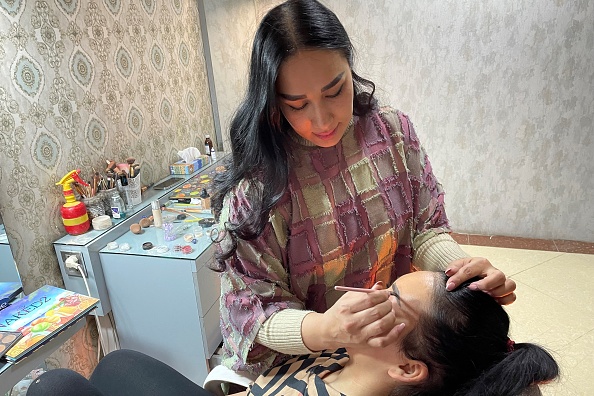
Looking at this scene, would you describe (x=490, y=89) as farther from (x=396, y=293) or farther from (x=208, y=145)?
(x=396, y=293)

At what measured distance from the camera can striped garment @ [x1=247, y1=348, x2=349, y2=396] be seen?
930 millimetres

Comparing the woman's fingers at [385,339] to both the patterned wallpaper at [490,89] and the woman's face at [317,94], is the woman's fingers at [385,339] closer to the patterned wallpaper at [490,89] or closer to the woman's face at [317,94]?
the woman's face at [317,94]

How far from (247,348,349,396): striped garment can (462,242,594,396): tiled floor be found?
95 centimetres

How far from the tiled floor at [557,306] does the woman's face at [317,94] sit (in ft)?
3.95

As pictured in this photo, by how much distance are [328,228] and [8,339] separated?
104cm

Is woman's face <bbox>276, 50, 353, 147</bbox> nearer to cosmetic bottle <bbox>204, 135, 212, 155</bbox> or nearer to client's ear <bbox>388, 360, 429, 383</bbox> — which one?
client's ear <bbox>388, 360, 429, 383</bbox>

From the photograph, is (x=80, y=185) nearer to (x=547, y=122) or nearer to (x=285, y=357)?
(x=285, y=357)

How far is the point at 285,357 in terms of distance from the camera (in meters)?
1.00

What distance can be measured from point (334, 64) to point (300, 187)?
0.26 m

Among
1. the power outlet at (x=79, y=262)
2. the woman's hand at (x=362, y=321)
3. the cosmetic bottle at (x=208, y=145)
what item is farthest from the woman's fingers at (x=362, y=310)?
the cosmetic bottle at (x=208, y=145)

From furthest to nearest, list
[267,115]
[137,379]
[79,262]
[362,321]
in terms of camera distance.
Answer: [79,262], [137,379], [267,115], [362,321]

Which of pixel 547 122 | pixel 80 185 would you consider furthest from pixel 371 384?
pixel 547 122

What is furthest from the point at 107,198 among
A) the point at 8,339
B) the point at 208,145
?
the point at 208,145

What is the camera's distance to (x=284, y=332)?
860 millimetres
